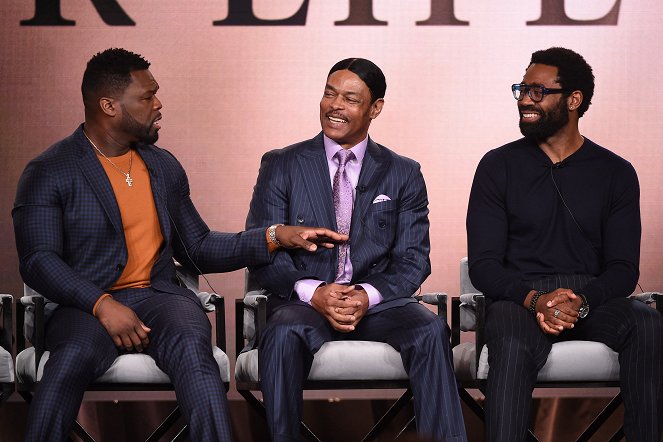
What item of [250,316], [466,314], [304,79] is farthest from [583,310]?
[304,79]

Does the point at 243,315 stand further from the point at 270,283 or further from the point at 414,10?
the point at 414,10

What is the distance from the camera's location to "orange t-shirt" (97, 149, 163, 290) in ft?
14.7

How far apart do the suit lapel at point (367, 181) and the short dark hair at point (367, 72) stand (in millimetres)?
249

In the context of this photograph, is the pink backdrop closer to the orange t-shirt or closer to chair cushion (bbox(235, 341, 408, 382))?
the orange t-shirt

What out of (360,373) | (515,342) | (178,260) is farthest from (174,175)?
(515,342)

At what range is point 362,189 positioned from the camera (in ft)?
15.2

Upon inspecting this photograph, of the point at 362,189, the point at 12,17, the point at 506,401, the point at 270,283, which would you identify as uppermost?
the point at 12,17

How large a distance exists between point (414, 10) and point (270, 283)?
1.71 meters

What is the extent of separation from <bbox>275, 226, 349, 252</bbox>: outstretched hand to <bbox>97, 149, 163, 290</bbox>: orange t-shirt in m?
0.51

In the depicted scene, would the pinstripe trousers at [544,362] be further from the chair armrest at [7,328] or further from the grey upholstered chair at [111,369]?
the chair armrest at [7,328]

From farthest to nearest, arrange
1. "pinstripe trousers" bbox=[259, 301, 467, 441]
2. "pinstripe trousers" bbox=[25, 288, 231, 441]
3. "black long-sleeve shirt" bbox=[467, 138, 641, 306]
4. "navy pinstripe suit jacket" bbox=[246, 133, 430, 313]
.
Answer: "black long-sleeve shirt" bbox=[467, 138, 641, 306] → "navy pinstripe suit jacket" bbox=[246, 133, 430, 313] → "pinstripe trousers" bbox=[259, 301, 467, 441] → "pinstripe trousers" bbox=[25, 288, 231, 441]

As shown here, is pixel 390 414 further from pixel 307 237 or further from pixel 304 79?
pixel 304 79

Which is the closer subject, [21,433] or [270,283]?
[270,283]

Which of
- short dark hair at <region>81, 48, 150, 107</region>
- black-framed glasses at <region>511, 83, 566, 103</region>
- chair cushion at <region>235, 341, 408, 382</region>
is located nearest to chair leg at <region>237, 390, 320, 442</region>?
chair cushion at <region>235, 341, 408, 382</region>
